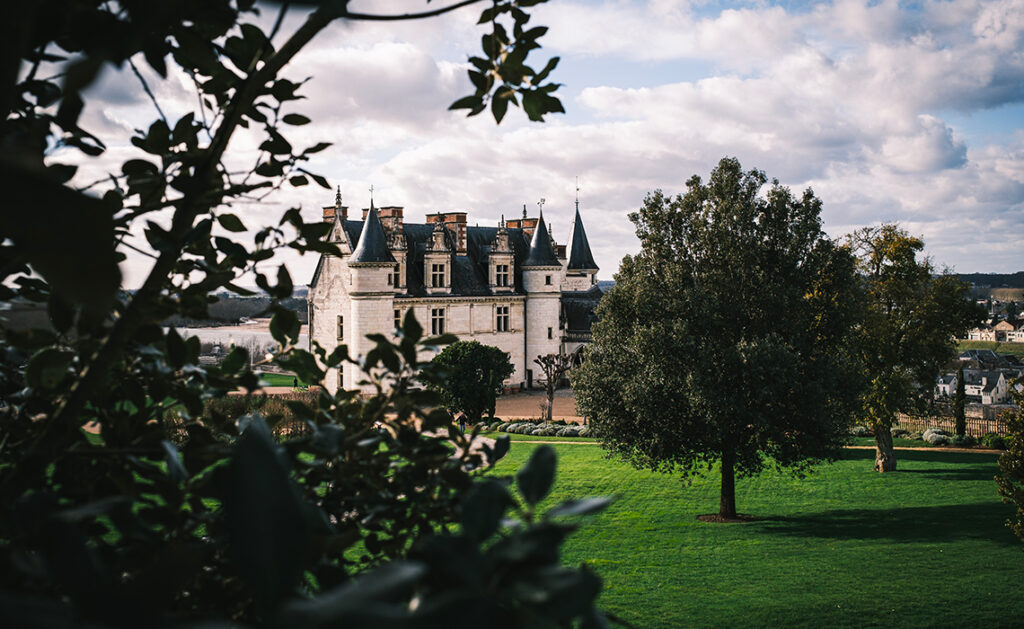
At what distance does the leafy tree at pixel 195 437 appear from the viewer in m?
0.56

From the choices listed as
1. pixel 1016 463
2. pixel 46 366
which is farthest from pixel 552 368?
pixel 46 366

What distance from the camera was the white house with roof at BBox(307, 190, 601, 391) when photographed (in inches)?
1357

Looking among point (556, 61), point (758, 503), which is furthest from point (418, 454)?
point (758, 503)

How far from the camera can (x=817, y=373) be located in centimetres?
1528

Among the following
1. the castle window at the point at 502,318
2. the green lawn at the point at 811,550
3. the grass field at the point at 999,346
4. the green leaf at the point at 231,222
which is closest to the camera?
the green leaf at the point at 231,222

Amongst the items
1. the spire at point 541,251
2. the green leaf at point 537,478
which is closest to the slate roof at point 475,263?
the spire at point 541,251

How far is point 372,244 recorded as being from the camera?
34312 millimetres

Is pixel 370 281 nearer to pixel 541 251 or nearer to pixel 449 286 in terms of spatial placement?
pixel 449 286

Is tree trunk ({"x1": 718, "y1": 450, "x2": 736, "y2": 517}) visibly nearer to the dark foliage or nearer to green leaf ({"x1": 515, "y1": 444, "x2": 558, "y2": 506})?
the dark foliage

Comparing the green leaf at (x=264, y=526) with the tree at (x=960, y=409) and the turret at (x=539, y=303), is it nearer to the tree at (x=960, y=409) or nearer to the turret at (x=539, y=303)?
the tree at (x=960, y=409)

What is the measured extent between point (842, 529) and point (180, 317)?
54.7 feet

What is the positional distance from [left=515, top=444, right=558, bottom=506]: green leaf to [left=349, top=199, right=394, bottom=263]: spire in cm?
3402

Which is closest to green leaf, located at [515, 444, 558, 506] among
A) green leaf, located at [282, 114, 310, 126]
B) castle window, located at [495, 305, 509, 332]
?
green leaf, located at [282, 114, 310, 126]

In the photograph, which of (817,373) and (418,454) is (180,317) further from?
(817,373)
